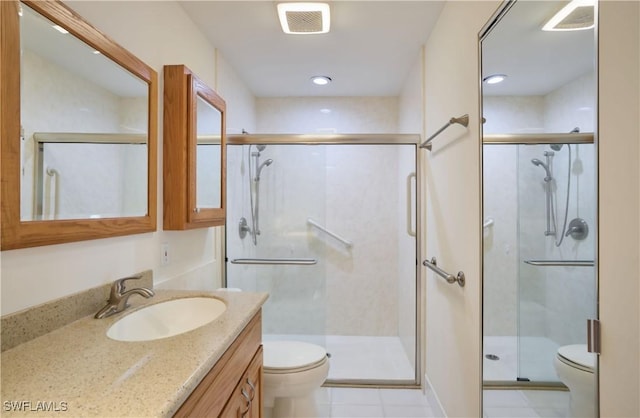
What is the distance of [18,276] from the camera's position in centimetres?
85

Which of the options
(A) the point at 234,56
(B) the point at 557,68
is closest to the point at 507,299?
(B) the point at 557,68

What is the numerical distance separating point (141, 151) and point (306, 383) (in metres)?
1.45

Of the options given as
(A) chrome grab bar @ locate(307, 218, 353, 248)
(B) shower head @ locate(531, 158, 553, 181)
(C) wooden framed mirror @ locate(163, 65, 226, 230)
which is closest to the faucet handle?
(C) wooden framed mirror @ locate(163, 65, 226, 230)

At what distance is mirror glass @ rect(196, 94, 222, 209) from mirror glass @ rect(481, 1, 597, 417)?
4.70ft

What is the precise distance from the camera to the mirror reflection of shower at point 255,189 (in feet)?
8.36

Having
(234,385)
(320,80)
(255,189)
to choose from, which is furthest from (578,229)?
(320,80)

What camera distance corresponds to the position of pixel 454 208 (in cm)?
160

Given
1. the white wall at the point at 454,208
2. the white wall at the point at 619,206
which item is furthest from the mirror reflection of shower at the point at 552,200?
the white wall at the point at 454,208

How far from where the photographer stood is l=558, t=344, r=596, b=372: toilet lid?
A: 71 centimetres

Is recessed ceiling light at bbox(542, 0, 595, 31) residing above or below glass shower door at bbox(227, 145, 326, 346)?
above

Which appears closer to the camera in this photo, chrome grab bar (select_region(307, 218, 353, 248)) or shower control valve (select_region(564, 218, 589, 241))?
shower control valve (select_region(564, 218, 589, 241))

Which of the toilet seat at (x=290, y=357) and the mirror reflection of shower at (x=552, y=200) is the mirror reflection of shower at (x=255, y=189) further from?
the mirror reflection of shower at (x=552, y=200)

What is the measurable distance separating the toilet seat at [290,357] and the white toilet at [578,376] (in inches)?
47.5

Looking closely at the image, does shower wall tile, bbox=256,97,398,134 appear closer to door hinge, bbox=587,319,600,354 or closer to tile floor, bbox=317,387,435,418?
tile floor, bbox=317,387,435,418
